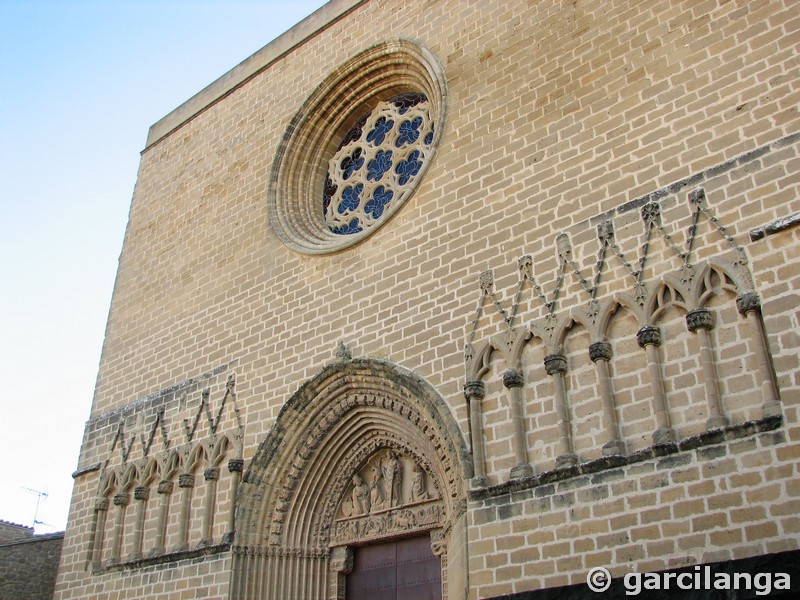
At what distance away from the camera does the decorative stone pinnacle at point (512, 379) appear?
259 inches

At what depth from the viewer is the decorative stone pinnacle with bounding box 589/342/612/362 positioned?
6.13m

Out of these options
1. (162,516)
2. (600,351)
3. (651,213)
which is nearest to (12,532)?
(162,516)

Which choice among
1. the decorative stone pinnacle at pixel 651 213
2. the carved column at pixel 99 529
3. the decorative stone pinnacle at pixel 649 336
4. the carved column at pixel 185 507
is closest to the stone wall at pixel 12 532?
the carved column at pixel 99 529

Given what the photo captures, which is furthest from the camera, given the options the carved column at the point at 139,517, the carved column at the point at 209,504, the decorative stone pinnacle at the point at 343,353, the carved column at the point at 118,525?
the carved column at the point at 118,525

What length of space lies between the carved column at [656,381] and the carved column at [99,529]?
6514 millimetres

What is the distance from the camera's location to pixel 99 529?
9555 mm

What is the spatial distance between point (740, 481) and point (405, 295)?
3.53m

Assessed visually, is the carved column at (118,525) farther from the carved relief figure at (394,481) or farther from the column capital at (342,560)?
the carved relief figure at (394,481)

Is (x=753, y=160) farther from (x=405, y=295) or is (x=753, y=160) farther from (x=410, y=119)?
(x=410, y=119)

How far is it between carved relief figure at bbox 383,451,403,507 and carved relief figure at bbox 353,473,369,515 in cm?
26

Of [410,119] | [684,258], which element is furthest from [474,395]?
[410,119]

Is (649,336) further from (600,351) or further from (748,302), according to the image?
(748,302)

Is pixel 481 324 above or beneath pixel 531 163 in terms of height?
beneath

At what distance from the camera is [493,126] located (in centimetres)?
795
